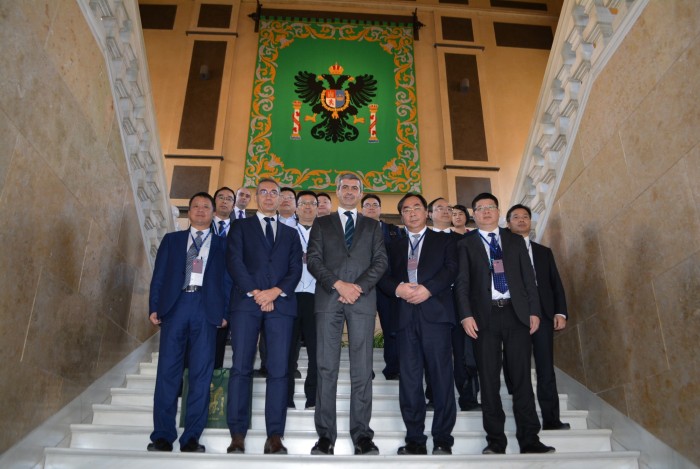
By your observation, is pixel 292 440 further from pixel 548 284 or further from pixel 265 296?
pixel 548 284

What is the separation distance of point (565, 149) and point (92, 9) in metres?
3.33

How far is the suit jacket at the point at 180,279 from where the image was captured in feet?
11.1

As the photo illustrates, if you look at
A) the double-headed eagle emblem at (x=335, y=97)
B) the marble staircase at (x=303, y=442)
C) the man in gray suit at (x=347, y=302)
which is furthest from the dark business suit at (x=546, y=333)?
the double-headed eagle emblem at (x=335, y=97)

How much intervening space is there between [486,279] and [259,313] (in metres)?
1.26

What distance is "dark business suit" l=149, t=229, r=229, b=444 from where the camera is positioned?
3.11 meters

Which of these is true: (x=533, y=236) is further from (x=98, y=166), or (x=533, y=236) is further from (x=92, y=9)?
(x=92, y=9)

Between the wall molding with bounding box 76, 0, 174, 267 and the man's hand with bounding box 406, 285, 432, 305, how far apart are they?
236 centimetres

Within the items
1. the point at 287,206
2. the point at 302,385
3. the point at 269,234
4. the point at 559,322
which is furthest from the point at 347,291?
the point at 287,206

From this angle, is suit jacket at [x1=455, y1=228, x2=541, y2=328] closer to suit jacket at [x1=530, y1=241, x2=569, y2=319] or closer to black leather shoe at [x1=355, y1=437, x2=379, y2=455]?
suit jacket at [x1=530, y1=241, x2=569, y2=319]

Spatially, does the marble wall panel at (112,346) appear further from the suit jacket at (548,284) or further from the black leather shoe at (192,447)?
the suit jacket at (548,284)

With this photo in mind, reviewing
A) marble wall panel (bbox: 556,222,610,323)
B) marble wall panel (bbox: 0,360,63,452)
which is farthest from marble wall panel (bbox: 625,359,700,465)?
marble wall panel (bbox: 0,360,63,452)

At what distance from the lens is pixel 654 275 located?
10.4 feet

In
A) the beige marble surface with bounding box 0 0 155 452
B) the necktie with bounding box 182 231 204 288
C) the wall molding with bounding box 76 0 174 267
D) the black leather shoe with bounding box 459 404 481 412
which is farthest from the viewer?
the wall molding with bounding box 76 0 174 267

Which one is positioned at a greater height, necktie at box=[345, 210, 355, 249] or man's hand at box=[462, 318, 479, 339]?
necktie at box=[345, 210, 355, 249]
